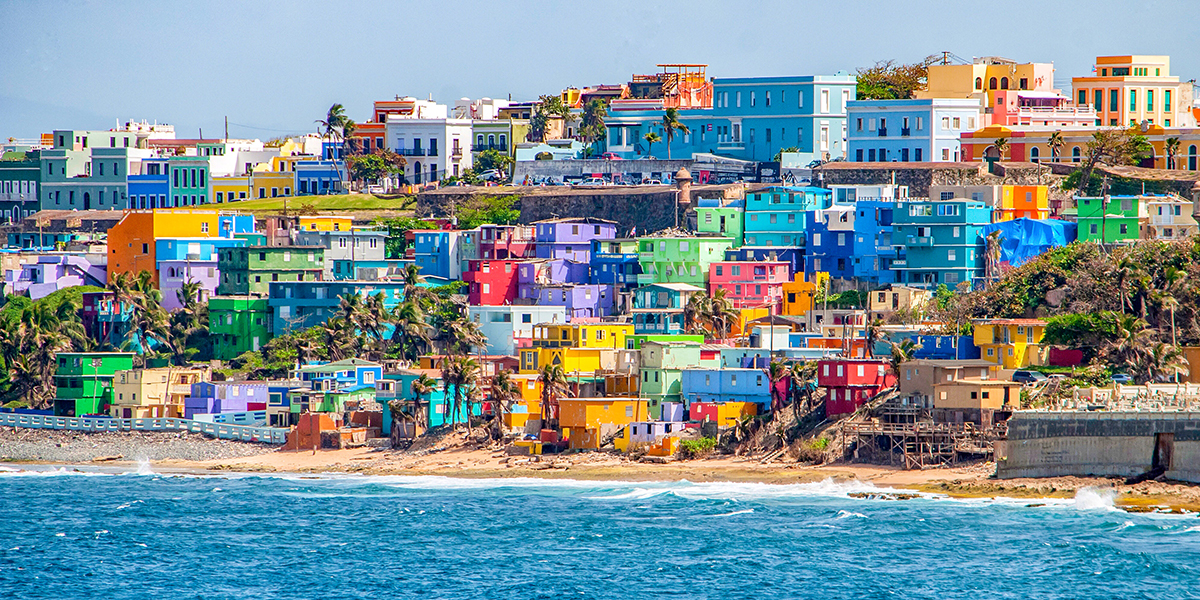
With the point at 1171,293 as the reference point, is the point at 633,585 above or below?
below

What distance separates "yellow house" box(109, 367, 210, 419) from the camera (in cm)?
9419

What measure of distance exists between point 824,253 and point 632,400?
2136cm

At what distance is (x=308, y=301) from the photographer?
102438mm

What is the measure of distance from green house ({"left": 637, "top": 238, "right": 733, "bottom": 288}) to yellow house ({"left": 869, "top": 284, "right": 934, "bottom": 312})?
8980mm

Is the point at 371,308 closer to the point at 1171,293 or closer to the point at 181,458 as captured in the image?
the point at 181,458

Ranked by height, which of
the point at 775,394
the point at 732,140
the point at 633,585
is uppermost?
the point at 732,140

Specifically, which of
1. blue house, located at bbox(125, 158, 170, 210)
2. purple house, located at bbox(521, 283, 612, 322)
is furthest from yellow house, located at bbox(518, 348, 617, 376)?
blue house, located at bbox(125, 158, 170, 210)

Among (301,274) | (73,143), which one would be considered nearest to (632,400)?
(301,274)

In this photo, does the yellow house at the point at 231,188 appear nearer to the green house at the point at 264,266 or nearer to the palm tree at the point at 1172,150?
the green house at the point at 264,266

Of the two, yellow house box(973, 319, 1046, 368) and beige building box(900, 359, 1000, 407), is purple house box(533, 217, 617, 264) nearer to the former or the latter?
yellow house box(973, 319, 1046, 368)

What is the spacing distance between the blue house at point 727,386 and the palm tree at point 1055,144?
34.4 m

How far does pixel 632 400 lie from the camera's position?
277ft

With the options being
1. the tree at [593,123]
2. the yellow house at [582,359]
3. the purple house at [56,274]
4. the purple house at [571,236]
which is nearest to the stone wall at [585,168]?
the tree at [593,123]

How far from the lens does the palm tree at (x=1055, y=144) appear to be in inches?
4402
